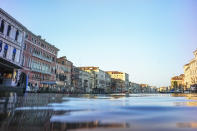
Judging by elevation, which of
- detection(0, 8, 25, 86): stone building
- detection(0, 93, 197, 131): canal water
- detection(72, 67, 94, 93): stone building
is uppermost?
detection(0, 8, 25, 86): stone building

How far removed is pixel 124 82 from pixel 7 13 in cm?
13466

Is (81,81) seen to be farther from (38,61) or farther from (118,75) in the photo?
(118,75)

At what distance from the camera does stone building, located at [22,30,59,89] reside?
44.3m

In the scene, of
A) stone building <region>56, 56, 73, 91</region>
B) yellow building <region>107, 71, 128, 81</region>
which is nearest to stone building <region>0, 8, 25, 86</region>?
stone building <region>56, 56, 73, 91</region>

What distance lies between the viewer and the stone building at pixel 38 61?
44.3 meters

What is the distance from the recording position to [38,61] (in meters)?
49.2

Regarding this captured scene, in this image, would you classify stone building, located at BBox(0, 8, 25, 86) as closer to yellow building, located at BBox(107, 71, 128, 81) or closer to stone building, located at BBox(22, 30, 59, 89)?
stone building, located at BBox(22, 30, 59, 89)

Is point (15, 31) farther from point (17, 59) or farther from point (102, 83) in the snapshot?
point (102, 83)

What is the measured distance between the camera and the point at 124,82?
15625cm

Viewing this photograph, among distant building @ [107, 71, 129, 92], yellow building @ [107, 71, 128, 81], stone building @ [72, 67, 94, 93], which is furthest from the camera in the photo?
yellow building @ [107, 71, 128, 81]

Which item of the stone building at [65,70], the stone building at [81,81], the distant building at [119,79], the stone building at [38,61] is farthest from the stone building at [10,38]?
the distant building at [119,79]

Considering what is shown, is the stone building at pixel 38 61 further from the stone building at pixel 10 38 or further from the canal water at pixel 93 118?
the canal water at pixel 93 118

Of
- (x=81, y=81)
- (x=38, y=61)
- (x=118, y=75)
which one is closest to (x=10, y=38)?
(x=38, y=61)

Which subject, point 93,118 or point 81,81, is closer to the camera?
point 93,118
